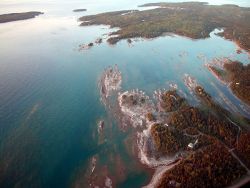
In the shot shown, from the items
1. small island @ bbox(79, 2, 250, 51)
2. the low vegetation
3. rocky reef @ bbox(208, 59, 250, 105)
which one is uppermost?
the low vegetation

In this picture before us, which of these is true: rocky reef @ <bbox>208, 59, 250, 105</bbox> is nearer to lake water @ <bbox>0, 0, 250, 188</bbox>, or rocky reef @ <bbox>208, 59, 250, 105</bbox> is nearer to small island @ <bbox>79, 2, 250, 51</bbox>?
lake water @ <bbox>0, 0, 250, 188</bbox>

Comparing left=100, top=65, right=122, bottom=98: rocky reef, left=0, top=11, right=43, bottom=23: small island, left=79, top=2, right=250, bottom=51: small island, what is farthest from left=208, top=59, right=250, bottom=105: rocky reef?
left=0, top=11, right=43, bottom=23: small island

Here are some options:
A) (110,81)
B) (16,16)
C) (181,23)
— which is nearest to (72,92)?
(110,81)

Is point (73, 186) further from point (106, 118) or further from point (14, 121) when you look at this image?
point (14, 121)

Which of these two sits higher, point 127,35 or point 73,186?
point 73,186

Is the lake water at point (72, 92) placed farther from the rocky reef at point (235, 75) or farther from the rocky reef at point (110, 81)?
the rocky reef at point (235, 75)

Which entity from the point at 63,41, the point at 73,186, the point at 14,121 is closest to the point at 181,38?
the point at 63,41
